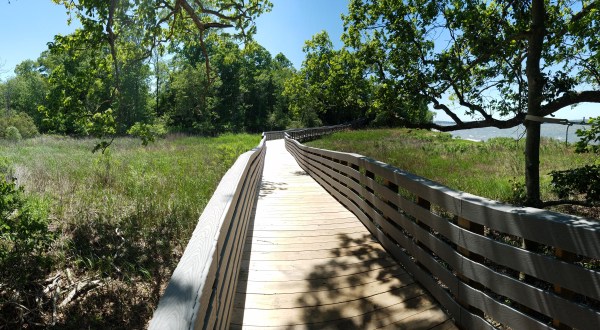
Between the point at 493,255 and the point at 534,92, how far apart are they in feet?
15.4

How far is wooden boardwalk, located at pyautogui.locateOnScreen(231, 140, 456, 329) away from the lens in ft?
10.5

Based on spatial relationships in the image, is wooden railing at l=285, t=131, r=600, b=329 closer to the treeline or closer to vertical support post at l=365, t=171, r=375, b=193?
vertical support post at l=365, t=171, r=375, b=193

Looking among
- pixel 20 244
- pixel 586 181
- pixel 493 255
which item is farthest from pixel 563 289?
pixel 20 244

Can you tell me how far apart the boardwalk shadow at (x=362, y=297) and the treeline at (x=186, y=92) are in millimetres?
4652

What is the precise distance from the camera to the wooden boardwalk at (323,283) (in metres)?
3.21

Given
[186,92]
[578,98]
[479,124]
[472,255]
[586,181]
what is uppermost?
[186,92]

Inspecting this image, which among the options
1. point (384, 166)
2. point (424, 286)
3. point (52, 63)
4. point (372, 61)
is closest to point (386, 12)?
point (372, 61)

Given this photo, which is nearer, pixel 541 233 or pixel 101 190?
pixel 541 233

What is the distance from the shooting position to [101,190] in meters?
9.23

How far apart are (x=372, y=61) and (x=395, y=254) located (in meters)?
6.55

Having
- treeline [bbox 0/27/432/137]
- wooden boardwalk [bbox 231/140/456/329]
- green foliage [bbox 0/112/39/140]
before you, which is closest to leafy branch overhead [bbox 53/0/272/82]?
treeline [bbox 0/27/432/137]

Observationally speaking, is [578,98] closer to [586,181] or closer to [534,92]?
[534,92]

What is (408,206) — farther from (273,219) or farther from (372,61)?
(372,61)

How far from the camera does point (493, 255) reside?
2598 millimetres
